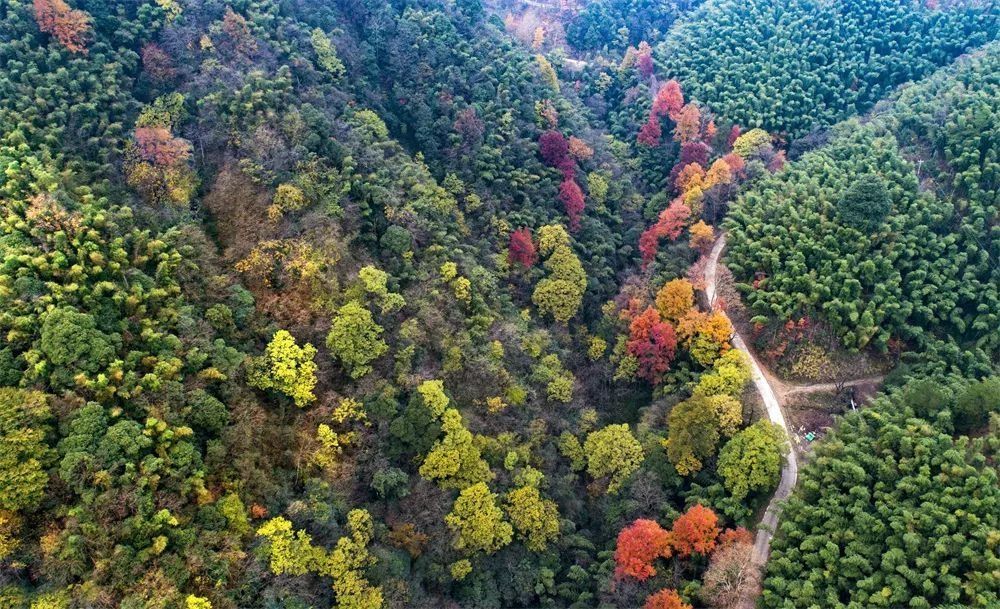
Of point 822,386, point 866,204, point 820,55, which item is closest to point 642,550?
point 822,386

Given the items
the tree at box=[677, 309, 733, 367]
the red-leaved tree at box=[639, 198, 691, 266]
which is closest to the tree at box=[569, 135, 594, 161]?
the red-leaved tree at box=[639, 198, 691, 266]

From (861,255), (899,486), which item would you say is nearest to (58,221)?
(899,486)

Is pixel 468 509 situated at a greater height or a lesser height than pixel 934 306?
lesser

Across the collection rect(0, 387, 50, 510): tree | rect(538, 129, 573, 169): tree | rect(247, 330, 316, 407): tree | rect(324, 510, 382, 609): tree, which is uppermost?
rect(538, 129, 573, 169): tree

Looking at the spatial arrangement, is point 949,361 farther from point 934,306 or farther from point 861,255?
point 861,255

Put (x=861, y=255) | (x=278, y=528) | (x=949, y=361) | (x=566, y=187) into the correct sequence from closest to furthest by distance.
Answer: (x=278, y=528), (x=949, y=361), (x=861, y=255), (x=566, y=187)

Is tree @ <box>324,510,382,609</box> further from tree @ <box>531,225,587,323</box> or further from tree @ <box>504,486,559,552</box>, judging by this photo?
tree @ <box>531,225,587,323</box>

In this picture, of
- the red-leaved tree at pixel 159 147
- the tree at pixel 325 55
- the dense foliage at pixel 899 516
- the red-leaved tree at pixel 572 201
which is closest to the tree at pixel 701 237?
the red-leaved tree at pixel 572 201
